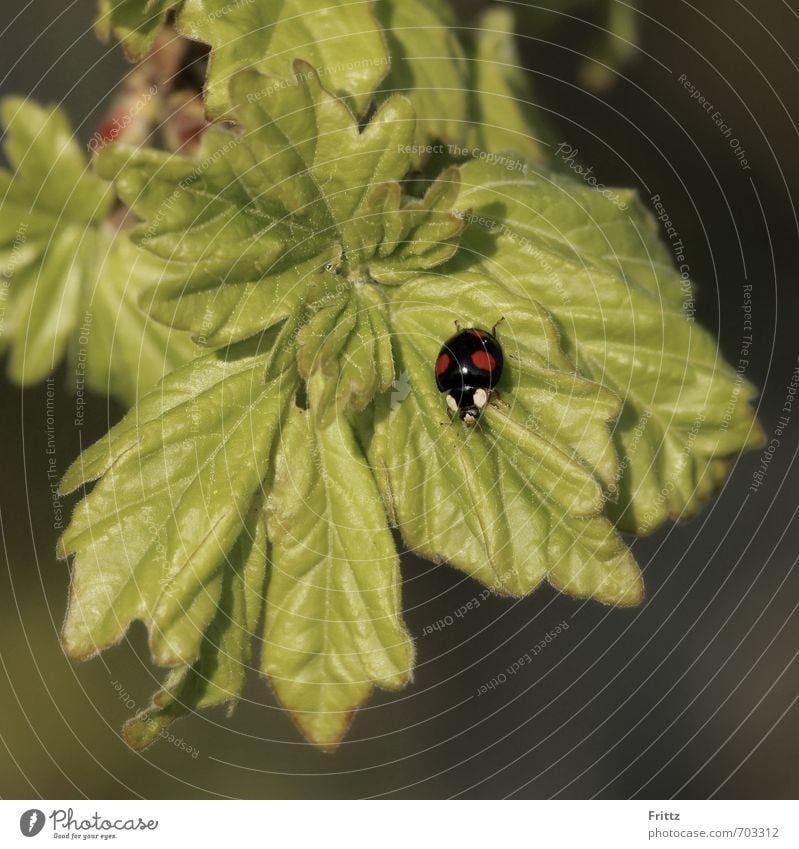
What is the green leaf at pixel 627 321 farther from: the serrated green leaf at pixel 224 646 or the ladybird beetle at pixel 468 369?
the serrated green leaf at pixel 224 646

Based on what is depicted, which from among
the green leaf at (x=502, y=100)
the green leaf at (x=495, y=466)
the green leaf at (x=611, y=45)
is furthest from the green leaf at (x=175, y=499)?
the green leaf at (x=611, y=45)

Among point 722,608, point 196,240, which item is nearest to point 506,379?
point 196,240

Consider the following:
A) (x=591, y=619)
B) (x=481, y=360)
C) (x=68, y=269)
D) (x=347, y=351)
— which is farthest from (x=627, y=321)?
(x=591, y=619)

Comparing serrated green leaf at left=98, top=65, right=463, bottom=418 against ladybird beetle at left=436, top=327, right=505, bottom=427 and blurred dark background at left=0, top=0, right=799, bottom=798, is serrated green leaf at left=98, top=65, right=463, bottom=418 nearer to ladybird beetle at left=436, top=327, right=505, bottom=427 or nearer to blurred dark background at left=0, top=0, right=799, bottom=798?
ladybird beetle at left=436, top=327, right=505, bottom=427

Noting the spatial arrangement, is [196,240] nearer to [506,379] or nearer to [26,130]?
[506,379]

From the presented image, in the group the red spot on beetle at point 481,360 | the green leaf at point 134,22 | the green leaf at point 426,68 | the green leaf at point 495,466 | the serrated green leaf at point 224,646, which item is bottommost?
the serrated green leaf at point 224,646
